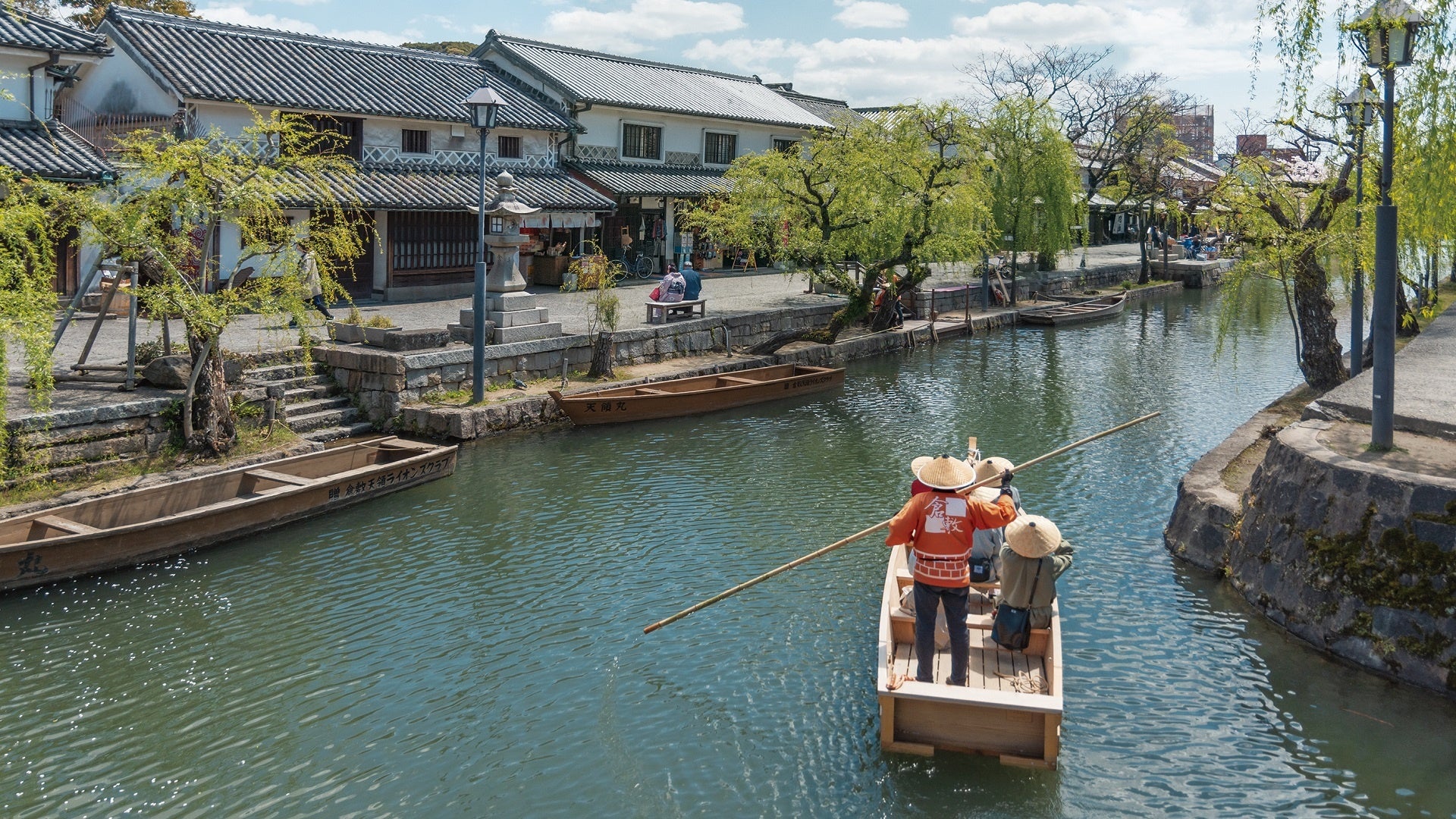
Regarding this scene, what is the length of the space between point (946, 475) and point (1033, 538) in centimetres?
94

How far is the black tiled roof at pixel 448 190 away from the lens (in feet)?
87.2

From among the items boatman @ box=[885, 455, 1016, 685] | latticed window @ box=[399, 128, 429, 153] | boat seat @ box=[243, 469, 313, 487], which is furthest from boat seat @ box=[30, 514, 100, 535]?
latticed window @ box=[399, 128, 429, 153]

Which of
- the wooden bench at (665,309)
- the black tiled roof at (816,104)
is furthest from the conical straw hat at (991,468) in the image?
the black tiled roof at (816,104)

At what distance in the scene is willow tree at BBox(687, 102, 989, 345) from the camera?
1062 inches

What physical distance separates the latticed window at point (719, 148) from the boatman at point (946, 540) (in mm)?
32589

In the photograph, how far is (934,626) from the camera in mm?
8625

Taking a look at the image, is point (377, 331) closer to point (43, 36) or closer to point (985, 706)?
point (43, 36)

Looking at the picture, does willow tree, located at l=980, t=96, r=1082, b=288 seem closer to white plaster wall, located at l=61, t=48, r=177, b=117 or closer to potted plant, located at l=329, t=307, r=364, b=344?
potted plant, located at l=329, t=307, r=364, b=344

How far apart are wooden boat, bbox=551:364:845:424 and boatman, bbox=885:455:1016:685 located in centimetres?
1158

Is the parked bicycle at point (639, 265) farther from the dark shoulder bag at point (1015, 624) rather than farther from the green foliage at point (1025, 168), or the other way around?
the dark shoulder bag at point (1015, 624)

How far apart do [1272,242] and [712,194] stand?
21734 millimetres

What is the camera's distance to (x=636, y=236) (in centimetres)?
3744

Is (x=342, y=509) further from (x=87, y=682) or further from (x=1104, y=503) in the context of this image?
(x=1104, y=503)

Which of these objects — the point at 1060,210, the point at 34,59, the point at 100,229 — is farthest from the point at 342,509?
the point at 1060,210
